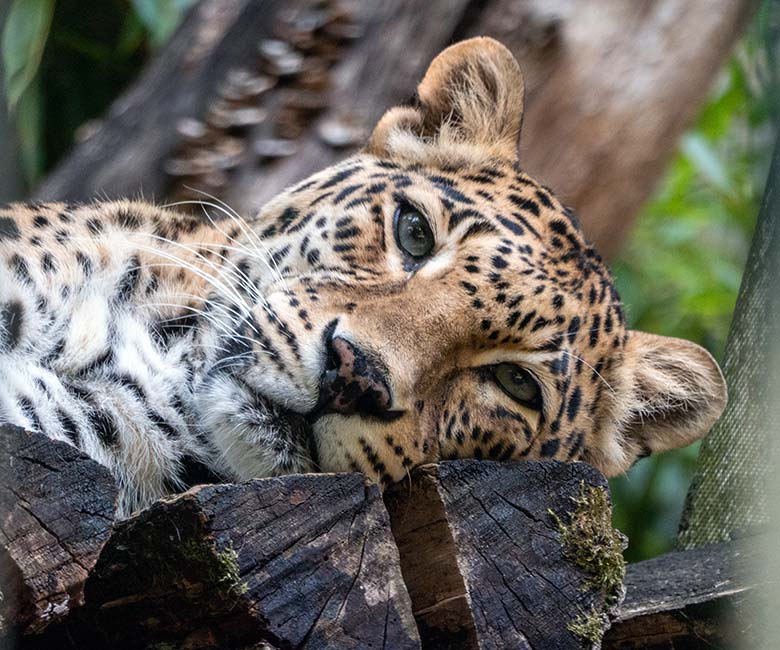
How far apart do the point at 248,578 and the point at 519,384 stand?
1413 mm

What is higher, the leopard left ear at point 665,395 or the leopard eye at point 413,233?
the leopard eye at point 413,233

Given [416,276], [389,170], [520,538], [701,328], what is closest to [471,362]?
[416,276]

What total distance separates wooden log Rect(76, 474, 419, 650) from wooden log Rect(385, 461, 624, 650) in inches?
7.5

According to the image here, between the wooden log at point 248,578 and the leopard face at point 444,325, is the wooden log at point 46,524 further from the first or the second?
the leopard face at point 444,325

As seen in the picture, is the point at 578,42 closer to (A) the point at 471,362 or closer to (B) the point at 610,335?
(B) the point at 610,335

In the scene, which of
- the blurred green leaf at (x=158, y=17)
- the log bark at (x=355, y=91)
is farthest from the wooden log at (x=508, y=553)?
the blurred green leaf at (x=158, y=17)

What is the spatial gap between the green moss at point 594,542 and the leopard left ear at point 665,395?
109cm

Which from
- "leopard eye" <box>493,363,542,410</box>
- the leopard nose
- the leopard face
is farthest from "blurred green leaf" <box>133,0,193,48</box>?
the leopard nose

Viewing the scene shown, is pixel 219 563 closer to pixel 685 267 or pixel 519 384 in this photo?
pixel 519 384

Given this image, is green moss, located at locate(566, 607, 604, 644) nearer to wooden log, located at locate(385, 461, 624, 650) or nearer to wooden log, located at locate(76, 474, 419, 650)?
wooden log, located at locate(385, 461, 624, 650)

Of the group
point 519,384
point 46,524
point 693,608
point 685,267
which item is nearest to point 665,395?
point 519,384

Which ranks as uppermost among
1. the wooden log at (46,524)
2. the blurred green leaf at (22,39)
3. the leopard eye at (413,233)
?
the blurred green leaf at (22,39)

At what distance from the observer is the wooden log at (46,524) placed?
87.4 inches

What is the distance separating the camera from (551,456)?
3691 millimetres
